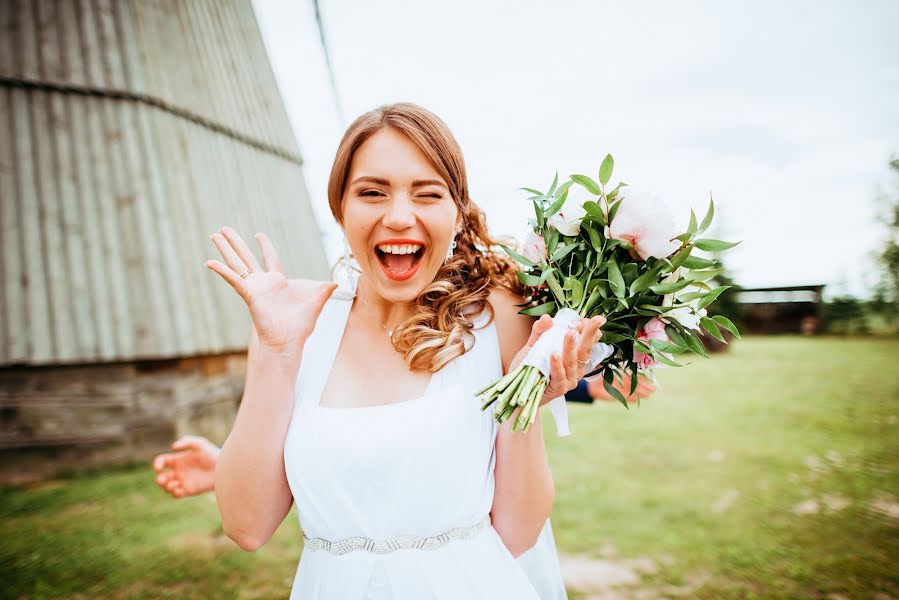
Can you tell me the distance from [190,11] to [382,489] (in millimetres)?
7878

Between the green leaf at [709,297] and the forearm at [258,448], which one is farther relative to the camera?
the forearm at [258,448]

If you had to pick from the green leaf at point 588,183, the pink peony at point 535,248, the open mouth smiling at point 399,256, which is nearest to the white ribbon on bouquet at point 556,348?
the pink peony at point 535,248

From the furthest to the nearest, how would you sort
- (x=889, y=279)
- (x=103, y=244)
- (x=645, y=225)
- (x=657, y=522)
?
1. (x=889, y=279)
2. (x=103, y=244)
3. (x=657, y=522)
4. (x=645, y=225)

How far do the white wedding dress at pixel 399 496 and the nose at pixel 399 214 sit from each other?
22.0 inches

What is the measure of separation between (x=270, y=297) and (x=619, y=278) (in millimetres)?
1122

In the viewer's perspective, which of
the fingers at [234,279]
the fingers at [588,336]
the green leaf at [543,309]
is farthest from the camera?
the green leaf at [543,309]

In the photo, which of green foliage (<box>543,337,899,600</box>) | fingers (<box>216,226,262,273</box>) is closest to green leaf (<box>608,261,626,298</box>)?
fingers (<box>216,226,262,273</box>)

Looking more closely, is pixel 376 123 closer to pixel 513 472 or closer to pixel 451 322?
pixel 451 322

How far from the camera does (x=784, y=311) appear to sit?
21.8m

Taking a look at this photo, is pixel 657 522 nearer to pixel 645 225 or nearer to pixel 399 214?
pixel 645 225

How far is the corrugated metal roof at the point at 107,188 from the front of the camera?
18.7 ft

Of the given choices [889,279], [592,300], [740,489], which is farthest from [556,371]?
[889,279]

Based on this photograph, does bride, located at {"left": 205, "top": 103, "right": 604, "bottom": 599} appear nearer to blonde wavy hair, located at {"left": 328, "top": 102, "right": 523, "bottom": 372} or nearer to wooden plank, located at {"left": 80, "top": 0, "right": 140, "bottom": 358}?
blonde wavy hair, located at {"left": 328, "top": 102, "right": 523, "bottom": 372}

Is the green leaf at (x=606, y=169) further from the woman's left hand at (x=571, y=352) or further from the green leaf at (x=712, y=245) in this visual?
the woman's left hand at (x=571, y=352)
